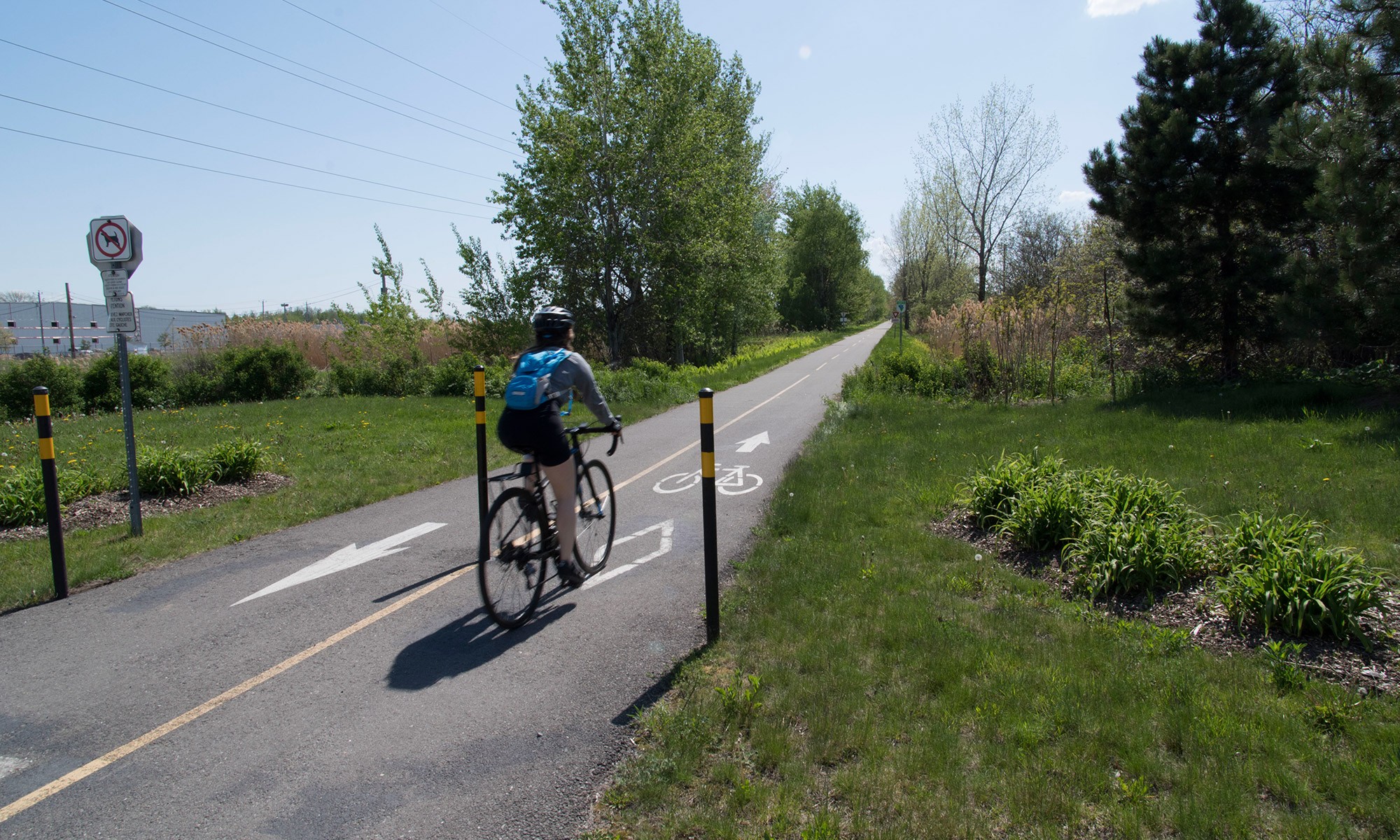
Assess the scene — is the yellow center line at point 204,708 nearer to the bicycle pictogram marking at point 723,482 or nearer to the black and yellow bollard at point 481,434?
the black and yellow bollard at point 481,434

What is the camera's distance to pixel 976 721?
350cm

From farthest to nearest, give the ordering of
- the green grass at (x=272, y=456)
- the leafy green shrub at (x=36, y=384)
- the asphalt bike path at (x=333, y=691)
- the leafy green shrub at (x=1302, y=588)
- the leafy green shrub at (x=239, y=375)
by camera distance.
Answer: the leafy green shrub at (x=239, y=375) → the leafy green shrub at (x=36, y=384) → the green grass at (x=272, y=456) → the leafy green shrub at (x=1302, y=588) → the asphalt bike path at (x=333, y=691)

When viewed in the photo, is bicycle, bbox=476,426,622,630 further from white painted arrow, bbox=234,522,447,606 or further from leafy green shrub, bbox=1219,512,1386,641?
leafy green shrub, bbox=1219,512,1386,641

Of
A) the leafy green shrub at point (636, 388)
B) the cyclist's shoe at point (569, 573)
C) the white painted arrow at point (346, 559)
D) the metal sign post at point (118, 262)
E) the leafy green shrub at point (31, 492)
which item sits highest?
the metal sign post at point (118, 262)

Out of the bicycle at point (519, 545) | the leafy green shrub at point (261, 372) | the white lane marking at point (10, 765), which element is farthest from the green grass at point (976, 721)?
the leafy green shrub at point (261, 372)

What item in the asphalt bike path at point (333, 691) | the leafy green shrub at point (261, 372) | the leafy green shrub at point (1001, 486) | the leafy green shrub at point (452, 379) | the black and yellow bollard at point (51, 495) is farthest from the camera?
the leafy green shrub at point (452, 379)

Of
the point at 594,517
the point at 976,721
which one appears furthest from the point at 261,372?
the point at 976,721

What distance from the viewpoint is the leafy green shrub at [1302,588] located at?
13.4ft

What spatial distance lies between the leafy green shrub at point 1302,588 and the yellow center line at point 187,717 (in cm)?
549

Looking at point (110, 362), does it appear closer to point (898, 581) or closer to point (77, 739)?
point (77, 739)

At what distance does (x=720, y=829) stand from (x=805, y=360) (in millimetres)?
35435

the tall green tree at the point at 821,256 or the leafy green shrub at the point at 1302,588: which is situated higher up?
the tall green tree at the point at 821,256

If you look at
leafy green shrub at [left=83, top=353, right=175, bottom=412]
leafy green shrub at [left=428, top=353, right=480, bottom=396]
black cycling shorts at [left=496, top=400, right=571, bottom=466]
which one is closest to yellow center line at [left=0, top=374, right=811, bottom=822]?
black cycling shorts at [left=496, top=400, right=571, bottom=466]

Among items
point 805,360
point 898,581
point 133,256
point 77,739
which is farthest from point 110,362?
point 805,360
